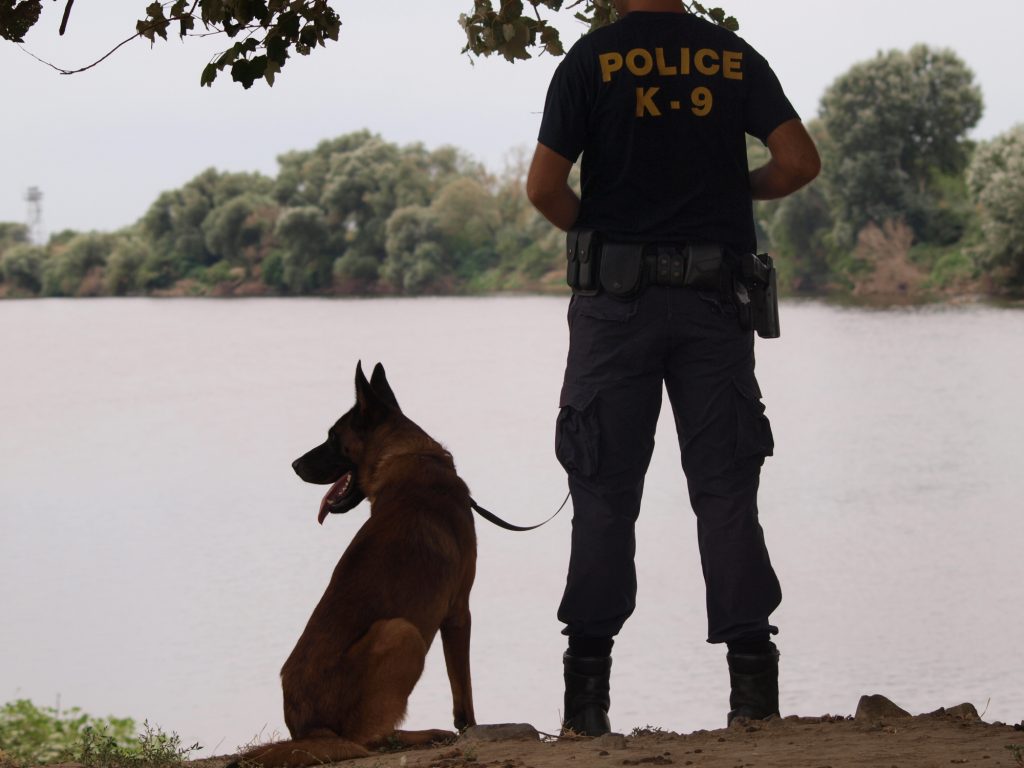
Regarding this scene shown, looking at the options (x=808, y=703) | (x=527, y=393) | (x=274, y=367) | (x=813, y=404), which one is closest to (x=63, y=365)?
(x=274, y=367)

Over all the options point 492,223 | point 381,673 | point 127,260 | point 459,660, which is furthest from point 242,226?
point 381,673

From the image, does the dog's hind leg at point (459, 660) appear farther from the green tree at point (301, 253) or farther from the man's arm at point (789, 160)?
the green tree at point (301, 253)

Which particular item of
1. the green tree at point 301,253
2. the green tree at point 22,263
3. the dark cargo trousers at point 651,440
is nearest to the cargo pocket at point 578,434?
the dark cargo trousers at point 651,440

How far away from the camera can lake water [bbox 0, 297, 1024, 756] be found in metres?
13.2

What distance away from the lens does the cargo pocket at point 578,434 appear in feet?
12.5

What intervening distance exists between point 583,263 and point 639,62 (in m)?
0.61

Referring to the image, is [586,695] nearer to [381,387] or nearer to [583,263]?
[381,387]

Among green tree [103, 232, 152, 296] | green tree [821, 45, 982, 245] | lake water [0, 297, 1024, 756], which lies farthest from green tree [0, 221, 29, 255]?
green tree [821, 45, 982, 245]

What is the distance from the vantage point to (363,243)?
213 ft

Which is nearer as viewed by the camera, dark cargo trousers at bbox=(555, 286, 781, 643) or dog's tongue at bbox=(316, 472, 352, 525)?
dark cargo trousers at bbox=(555, 286, 781, 643)

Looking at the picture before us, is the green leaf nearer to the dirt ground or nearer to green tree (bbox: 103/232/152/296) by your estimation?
the dirt ground

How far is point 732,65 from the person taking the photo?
3.76 metres

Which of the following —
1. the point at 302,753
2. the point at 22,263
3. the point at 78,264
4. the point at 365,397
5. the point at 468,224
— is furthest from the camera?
the point at 78,264

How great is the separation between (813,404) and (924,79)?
23.7 meters
